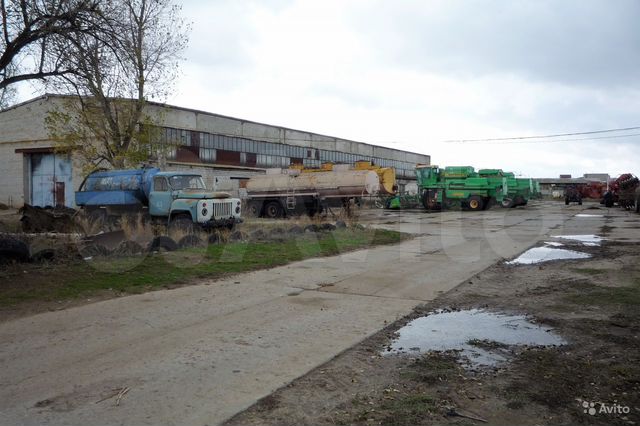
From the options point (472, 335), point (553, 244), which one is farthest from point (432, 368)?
point (553, 244)

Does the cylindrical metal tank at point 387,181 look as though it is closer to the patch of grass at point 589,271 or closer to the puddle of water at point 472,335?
the patch of grass at point 589,271

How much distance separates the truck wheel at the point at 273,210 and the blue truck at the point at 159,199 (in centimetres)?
1086

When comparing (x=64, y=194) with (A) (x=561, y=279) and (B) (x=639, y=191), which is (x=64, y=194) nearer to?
(A) (x=561, y=279)

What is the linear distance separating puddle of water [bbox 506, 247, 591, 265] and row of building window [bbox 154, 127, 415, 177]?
2429cm

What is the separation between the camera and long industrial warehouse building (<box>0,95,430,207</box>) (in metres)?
34.3

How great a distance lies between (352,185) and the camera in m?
26.1

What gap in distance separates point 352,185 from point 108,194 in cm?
1237

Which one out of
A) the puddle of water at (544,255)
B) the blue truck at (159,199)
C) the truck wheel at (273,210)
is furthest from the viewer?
the truck wheel at (273,210)

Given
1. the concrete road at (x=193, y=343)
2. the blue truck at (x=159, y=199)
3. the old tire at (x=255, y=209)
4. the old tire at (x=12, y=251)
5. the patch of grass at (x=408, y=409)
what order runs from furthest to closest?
the old tire at (x=255, y=209)
the blue truck at (x=159, y=199)
the old tire at (x=12, y=251)
the concrete road at (x=193, y=343)
the patch of grass at (x=408, y=409)

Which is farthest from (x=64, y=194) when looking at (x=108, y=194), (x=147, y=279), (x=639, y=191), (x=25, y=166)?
(x=639, y=191)

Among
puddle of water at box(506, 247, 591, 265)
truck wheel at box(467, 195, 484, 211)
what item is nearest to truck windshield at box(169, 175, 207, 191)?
puddle of water at box(506, 247, 591, 265)

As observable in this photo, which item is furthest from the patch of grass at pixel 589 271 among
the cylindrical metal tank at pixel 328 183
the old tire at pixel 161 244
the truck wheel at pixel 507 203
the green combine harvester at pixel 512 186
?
the truck wheel at pixel 507 203

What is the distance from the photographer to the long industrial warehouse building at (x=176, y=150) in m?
34.3

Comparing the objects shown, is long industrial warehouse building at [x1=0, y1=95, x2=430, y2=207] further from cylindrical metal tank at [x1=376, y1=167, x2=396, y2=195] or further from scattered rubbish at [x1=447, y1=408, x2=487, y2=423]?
scattered rubbish at [x1=447, y1=408, x2=487, y2=423]
